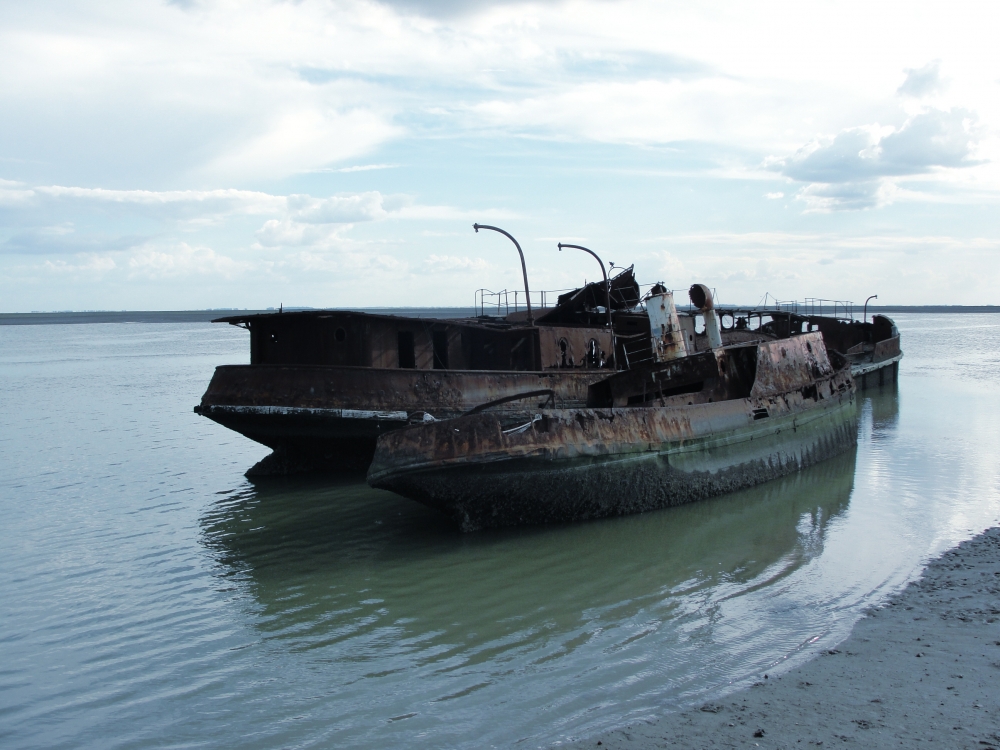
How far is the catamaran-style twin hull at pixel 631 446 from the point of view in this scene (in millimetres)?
10117

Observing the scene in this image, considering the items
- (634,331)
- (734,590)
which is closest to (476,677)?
(734,590)

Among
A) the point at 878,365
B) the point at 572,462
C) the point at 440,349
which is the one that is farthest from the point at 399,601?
the point at 878,365

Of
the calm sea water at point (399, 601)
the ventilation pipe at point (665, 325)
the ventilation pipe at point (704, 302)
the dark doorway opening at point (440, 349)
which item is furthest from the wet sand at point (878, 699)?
the dark doorway opening at point (440, 349)

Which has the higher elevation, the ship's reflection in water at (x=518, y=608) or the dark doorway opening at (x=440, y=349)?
the dark doorway opening at (x=440, y=349)

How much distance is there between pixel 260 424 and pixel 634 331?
35.2 ft

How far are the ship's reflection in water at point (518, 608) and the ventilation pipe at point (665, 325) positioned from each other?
3808mm

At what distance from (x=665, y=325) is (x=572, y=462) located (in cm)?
588

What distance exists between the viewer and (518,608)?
317 inches

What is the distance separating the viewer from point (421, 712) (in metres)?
5.97

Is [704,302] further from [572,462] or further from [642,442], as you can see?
[572,462]

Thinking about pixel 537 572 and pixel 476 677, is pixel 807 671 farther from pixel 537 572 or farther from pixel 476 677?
pixel 537 572

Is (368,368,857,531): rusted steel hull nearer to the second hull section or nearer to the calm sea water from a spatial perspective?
A: the second hull section

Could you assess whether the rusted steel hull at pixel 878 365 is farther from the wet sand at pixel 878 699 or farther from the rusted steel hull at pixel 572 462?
the wet sand at pixel 878 699

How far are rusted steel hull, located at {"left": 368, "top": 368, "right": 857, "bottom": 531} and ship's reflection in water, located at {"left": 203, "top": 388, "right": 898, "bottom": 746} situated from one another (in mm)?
332
